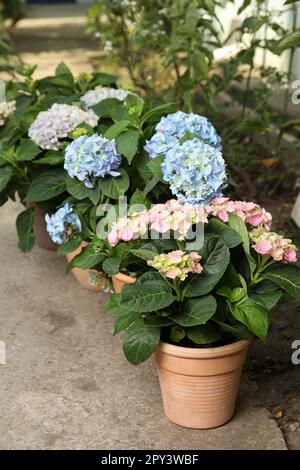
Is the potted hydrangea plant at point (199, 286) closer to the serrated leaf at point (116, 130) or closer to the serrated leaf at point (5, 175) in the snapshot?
the serrated leaf at point (116, 130)

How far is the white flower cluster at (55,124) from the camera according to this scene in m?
3.38

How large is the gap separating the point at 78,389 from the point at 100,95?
1.51 m

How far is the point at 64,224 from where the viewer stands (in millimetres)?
3201

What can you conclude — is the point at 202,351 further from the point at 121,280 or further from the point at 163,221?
the point at 121,280

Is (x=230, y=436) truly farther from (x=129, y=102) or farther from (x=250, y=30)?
(x=250, y=30)

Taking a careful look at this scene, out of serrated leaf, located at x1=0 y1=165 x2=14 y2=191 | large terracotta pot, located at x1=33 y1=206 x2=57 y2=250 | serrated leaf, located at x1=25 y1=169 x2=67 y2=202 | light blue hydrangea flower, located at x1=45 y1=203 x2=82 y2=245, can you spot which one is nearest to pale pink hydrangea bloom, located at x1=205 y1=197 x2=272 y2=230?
light blue hydrangea flower, located at x1=45 y1=203 x2=82 y2=245

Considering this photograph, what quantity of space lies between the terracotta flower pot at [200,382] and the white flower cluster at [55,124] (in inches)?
48.3

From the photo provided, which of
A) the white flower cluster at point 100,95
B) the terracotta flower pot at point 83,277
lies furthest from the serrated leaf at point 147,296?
the white flower cluster at point 100,95

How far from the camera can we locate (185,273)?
7.79 feet

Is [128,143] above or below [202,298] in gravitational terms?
above

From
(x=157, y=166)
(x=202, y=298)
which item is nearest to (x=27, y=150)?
(x=157, y=166)

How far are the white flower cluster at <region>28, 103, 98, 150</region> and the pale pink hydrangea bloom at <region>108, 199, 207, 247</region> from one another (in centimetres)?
88

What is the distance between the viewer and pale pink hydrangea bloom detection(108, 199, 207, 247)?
2.45 m

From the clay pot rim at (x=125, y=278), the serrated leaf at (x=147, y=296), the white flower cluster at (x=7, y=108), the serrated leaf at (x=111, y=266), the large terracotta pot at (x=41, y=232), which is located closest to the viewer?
the serrated leaf at (x=147, y=296)
